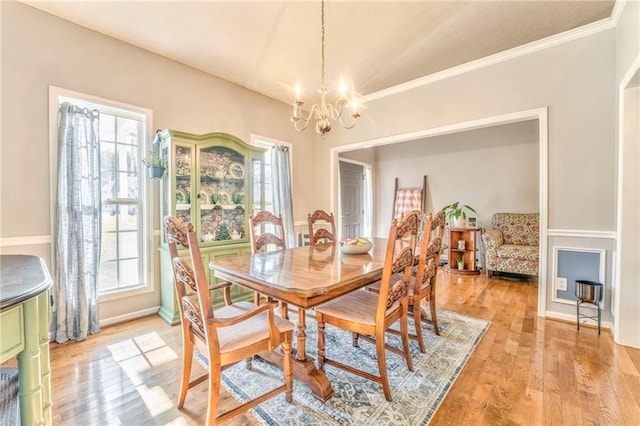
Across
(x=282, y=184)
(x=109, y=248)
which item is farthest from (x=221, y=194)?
(x=109, y=248)

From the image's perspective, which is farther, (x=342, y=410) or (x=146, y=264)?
(x=146, y=264)

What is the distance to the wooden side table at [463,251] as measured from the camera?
486 centimetres

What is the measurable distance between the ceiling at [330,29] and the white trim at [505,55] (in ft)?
0.25

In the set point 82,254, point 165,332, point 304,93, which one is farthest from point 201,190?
point 304,93

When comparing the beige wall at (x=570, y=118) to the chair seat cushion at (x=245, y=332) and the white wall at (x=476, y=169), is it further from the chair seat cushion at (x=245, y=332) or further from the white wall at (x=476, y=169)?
the chair seat cushion at (x=245, y=332)

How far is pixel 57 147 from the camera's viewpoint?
2467 millimetres

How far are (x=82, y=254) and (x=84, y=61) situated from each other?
1758 mm

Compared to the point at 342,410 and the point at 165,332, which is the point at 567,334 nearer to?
the point at 342,410

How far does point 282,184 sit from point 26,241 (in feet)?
8.91

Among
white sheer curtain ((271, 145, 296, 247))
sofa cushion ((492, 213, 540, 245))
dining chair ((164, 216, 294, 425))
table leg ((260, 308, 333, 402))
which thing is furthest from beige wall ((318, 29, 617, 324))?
dining chair ((164, 216, 294, 425))

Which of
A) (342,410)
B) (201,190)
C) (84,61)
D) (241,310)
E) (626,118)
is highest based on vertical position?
(84,61)

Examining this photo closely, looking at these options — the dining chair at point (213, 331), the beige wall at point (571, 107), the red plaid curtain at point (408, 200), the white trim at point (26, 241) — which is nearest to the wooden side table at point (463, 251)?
the red plaid curtain at point (408, 200)

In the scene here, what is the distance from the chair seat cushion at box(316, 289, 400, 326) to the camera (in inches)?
70.3

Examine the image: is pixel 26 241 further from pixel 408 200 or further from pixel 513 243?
pixel 513 243
